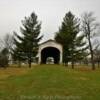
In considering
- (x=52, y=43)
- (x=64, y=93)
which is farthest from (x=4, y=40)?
(x=64, y=93)

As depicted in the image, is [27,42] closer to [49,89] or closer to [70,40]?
[70,40]

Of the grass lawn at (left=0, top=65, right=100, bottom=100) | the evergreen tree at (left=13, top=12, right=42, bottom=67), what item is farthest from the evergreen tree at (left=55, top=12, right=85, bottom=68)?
the grass lawn at (left=0, top=65, right=100, bottom=100)

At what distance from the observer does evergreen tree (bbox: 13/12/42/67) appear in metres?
45.6

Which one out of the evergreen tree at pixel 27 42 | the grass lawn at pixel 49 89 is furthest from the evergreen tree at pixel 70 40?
the grass lawn at pixel 49 89

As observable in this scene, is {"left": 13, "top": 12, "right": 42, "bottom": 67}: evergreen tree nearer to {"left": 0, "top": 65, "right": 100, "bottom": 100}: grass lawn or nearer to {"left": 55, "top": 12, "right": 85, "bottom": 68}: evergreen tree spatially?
{"left": 55, "top": 12, "right": 85, "bottom": 68}: evergreen tree

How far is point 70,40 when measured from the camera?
4494 cm

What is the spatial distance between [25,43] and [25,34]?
193 centimetres

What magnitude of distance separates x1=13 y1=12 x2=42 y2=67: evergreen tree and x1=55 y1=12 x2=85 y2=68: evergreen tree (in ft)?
14.3

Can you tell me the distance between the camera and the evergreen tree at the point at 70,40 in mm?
44750

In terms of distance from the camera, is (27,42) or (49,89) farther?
(27,42)

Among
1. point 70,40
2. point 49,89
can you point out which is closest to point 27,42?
point 70,40

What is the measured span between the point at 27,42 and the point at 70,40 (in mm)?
7331

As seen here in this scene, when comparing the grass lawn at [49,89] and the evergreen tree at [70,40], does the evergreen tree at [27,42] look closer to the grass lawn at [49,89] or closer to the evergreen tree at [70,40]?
the evergreen tree at [70,40]

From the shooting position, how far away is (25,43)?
45875 millimetres
